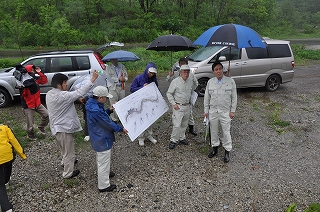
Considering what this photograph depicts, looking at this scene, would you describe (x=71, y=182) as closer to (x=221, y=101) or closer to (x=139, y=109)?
(x=139, y=109)

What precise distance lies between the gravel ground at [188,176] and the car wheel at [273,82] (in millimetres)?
2951

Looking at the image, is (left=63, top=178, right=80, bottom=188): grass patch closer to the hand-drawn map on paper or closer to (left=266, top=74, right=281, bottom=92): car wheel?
the hand-drawn map on paper

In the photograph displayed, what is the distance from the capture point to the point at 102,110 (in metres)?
3.63

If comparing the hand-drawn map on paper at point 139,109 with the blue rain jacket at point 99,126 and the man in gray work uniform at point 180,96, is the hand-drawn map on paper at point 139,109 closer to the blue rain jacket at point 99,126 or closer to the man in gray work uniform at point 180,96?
the man in gray work uniform at point 180,96

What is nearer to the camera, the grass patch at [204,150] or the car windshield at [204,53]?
the grass patch at [204,150]

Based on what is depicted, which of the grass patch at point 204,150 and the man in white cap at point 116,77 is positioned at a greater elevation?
the man in white cap at point 116,77

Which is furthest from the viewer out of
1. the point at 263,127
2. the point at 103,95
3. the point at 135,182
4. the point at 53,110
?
the point at 263,127

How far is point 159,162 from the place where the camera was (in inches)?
190

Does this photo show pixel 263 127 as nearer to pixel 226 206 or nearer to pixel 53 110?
pixel 226 206

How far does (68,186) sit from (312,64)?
14.9 m

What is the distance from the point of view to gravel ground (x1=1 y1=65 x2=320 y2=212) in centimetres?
377

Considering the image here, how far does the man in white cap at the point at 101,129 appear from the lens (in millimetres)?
3578

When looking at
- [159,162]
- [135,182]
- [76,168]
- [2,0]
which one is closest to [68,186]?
[76,168]

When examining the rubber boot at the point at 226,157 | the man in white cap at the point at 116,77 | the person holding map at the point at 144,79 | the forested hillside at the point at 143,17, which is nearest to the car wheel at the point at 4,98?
the man in white cap at the point at 116,77
